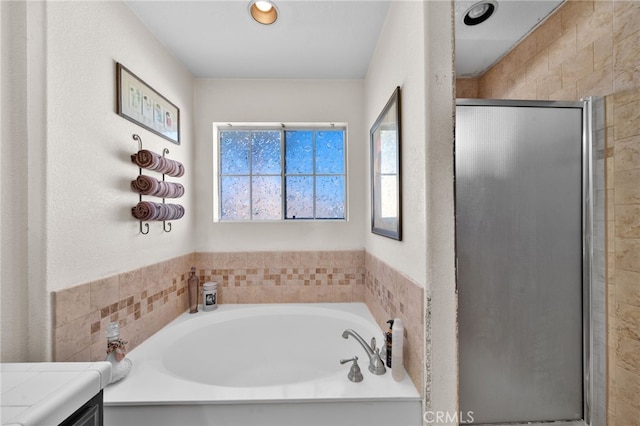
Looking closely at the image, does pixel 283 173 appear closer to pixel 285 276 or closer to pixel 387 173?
pixel 285 276

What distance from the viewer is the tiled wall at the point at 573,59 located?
3.41 feet

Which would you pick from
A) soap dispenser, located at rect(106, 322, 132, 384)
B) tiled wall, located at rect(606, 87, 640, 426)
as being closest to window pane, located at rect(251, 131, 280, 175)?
soap dispenser, located at rect(106, 322, 132, 384)

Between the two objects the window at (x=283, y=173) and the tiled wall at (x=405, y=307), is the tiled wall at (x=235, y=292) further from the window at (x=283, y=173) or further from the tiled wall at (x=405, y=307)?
the window at (x=283, y=173)

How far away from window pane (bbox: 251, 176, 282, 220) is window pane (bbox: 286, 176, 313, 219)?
3.6 inches

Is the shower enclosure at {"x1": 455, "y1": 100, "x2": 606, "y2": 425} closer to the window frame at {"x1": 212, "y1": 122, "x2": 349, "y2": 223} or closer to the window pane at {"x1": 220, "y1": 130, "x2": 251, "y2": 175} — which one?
the window frame at {"x1": 212, "y1": 122, "x2": 349, "y2": 223}

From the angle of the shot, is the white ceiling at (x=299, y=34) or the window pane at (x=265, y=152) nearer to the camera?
the white ceiling at (x=299, y=34)

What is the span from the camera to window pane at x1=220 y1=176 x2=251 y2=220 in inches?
86.7

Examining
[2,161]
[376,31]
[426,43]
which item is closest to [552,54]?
[426,43]

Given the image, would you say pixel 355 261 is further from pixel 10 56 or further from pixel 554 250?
pixel 10 56

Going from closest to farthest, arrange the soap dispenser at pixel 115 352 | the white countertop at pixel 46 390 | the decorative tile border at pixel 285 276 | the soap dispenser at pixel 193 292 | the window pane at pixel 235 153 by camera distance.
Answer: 1. the white countertop at pixel 46 390
2. the soap dispenser at pixel 115 352
3. the soap dispenser at pixel 193 292
4. the decorative tile border at pixel 285 276
5. the window pane at pixel 235 153

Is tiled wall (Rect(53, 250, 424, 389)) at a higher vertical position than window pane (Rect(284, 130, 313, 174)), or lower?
lower

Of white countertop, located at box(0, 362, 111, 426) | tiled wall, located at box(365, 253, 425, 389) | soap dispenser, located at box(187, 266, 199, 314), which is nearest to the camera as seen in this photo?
white countertop, located at box(0, 362, 111, 426)

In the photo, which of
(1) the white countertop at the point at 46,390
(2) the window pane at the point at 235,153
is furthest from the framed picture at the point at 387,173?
(1) the white countertop at the point at 46,390

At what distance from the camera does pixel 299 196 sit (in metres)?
2.21
